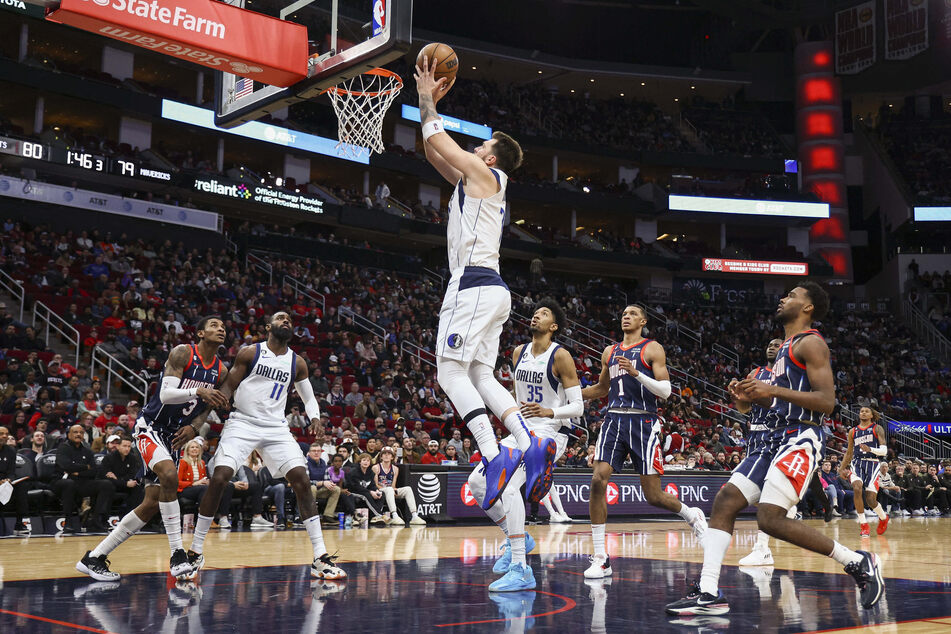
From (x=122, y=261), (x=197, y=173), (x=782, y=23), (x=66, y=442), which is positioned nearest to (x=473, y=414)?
(x=66, y=442)

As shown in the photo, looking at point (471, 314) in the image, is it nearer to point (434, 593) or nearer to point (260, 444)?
point (434, 593)

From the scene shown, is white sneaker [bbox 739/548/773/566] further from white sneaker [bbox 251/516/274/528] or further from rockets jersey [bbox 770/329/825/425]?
white sneaker [bbox 251/516/274/528]

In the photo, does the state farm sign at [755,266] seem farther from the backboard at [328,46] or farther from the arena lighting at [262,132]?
the backboard at [328,46]

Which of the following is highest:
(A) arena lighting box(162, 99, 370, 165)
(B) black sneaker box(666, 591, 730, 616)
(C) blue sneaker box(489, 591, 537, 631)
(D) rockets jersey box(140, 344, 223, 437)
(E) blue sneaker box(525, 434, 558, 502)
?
(A) arena lighting box(162, 99, 370, 165)

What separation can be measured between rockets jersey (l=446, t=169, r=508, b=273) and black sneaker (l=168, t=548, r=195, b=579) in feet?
9.98

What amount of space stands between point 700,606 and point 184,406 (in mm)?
4518

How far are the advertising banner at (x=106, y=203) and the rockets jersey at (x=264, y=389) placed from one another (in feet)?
65.6

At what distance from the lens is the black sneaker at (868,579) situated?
17.3 ft

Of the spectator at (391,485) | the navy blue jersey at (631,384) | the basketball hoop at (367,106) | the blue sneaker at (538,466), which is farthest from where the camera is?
the spectator at (391,485)

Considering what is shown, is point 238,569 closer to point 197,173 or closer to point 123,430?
point 123,430

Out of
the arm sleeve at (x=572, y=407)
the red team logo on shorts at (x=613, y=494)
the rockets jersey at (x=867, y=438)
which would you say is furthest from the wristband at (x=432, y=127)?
the red team logo on shorts at (x=613, y=494)

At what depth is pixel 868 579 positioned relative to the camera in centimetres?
530

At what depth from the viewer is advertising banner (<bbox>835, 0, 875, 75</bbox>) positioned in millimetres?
45000

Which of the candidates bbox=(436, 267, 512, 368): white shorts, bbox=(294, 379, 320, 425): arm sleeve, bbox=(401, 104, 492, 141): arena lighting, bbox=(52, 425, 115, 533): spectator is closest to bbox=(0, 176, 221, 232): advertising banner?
bbox=(401, 104, 492, 141): arena lighting
